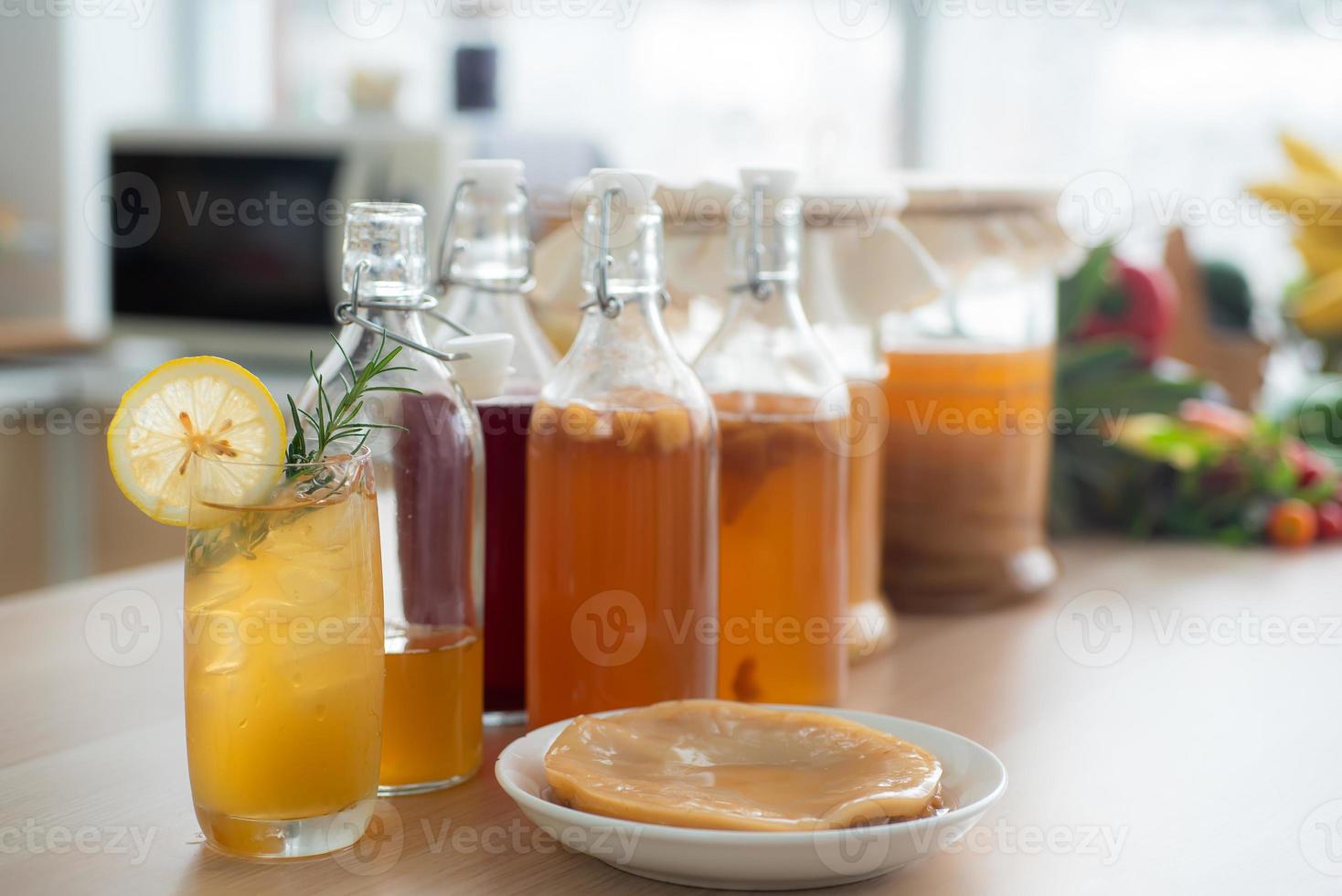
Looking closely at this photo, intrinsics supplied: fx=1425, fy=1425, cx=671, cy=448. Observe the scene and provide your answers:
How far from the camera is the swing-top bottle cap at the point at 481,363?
705 mm

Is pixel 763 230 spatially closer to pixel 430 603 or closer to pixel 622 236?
pixel 622 236

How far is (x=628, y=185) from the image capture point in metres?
0.71

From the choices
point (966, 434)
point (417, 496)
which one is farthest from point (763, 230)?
point (966, 434)

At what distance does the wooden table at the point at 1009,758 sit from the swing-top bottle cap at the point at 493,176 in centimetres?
30

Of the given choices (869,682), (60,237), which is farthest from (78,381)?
(869,682)

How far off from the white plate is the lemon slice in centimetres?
17

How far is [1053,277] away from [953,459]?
0.59 ft

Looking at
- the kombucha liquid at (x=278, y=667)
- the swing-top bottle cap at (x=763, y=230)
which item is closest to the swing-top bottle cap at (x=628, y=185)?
the swing-top bottle cap at (x=763, y=230)

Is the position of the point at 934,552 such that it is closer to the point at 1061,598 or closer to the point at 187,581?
the point at 1061,598

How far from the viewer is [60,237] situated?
279 centimetres

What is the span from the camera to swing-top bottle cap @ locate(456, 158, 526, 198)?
772 mm

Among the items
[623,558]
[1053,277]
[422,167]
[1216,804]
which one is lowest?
[1216,804]

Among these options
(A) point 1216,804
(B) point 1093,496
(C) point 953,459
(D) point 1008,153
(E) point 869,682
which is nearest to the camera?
(A) point 1216,804

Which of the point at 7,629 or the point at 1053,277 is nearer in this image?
the point at 7,629
